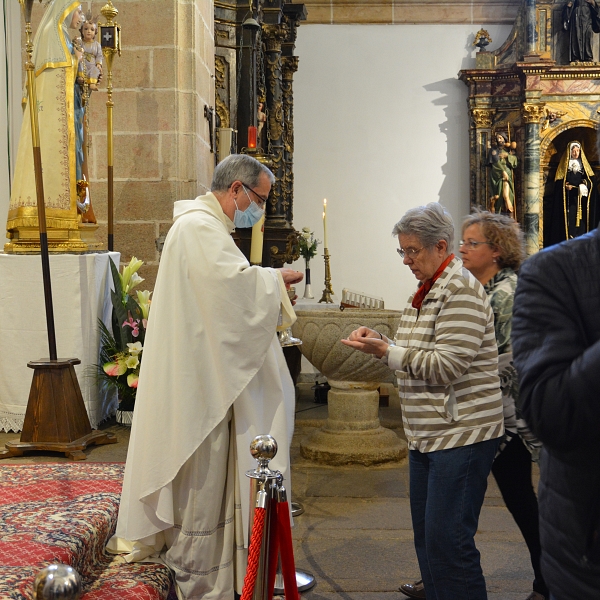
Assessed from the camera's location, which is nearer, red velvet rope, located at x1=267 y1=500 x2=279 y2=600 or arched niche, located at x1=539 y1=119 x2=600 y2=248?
red velvet rope, located at x1=267 y1=500 x2=279 y2=600

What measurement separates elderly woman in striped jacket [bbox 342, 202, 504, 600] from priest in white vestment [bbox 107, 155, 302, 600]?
1.66 ft

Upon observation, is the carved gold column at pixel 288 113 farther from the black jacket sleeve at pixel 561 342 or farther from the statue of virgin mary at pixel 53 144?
the black jacket sleeve at pixel 561 342

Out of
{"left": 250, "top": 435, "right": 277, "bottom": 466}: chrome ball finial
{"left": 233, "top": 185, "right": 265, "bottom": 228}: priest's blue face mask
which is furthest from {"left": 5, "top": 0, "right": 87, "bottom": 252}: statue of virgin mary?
{"left": 250, "top": 435, "right": 277, "bottom": 466}: chrome ball finial

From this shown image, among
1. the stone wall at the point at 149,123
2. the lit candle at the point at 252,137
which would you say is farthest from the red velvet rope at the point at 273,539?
the stone wall at the point at 149,123

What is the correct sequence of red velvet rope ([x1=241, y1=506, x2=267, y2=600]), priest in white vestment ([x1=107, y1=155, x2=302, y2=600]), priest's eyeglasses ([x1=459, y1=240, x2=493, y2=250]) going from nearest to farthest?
1. red velvet rope ([x1=241, y1=506, x2=267, y2=600])
2. priest in white vestment ([x1=107, y1=155, x2=302, y2=600])
3. priest's eyeglasses ([x1=459, y1=240, x2=493, y2=250])

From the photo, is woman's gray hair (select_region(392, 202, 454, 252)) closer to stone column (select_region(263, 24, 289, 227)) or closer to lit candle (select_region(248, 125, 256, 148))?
lit candle (select_region(248, 125, 256, 148))

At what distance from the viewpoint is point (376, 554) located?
397 cm

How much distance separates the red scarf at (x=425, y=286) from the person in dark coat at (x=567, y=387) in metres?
1.39

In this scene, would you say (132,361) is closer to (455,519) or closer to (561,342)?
(455,519)

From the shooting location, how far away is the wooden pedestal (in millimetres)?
4488

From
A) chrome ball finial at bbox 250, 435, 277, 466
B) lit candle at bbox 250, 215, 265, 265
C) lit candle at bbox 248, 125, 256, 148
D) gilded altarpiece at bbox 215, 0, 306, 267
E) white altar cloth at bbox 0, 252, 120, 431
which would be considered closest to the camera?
chrome ball finial at bbox 250, 435, 277, 466

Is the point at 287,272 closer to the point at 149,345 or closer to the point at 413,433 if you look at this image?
the point at 149,345

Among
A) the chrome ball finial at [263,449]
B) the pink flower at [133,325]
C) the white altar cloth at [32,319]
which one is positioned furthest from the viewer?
the pink flower at [133,325]

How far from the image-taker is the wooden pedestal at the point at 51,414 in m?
4.49
